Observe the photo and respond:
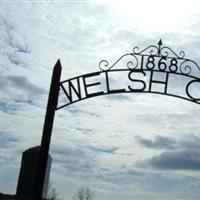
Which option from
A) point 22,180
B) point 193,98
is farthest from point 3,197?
point 193,98

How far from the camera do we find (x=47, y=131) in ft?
26.6

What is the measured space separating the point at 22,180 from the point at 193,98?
6032mm

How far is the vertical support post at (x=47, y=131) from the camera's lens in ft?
25.7

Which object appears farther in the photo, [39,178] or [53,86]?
[53,86]

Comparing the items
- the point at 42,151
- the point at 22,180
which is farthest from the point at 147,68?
the point at 22,180

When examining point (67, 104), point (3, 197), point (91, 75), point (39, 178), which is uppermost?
point (91, 75)

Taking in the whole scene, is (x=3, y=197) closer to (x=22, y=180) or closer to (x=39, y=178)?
(x=22, y=180)

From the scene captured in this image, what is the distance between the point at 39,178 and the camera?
7859 millimetres

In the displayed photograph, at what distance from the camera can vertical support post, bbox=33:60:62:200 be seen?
7.83 meters

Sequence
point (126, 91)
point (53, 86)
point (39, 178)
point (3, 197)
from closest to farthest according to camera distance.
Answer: point (39, 178) < point (53, 86) < point (126, 91) < point (3, 197)

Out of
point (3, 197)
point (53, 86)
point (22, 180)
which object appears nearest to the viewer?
point (53, 86)

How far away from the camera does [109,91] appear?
9.16 metres

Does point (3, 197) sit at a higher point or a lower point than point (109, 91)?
lower

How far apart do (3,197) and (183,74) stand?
8.68 metres
